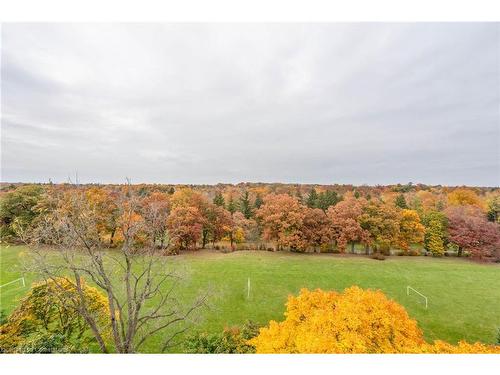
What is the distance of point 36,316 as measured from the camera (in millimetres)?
A: 7168

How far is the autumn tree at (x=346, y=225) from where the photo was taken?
1898 centimetres

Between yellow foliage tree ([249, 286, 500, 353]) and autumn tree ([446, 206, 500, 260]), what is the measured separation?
16722 millimetres

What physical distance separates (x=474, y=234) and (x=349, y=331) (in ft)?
65.6

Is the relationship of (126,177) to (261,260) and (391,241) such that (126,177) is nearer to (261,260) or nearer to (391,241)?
(261,260)

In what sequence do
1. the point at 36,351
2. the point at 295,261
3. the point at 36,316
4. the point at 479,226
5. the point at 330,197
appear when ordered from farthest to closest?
the point at 330,197, the point at 479,226, the point at 295,261, the point at 36,316, the point at 36,351

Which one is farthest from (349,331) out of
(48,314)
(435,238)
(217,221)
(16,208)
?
(16,208)

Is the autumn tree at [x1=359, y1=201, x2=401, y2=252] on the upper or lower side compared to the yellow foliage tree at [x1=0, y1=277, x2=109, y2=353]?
upper

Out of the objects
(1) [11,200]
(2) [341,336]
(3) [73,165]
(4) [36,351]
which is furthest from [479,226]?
(1) [11,200]

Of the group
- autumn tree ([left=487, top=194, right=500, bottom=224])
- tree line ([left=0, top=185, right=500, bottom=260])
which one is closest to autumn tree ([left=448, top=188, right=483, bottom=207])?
autumn tree ([left=487, top=194, right=500, bottom=224])

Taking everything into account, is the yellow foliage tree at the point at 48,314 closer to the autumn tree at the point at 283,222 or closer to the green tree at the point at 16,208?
the autumn tree at the point at 283,222

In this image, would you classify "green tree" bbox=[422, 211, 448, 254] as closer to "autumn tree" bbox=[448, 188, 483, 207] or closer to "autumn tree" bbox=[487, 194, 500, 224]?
"autumn tree" bbox=[487, 194, 500, 224]

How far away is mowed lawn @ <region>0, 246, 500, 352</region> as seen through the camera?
1079cm

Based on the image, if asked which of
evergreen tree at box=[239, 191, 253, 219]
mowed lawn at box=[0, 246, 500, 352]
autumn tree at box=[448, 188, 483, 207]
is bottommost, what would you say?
mowed lawn at box=[0, 246, 500, 352]
